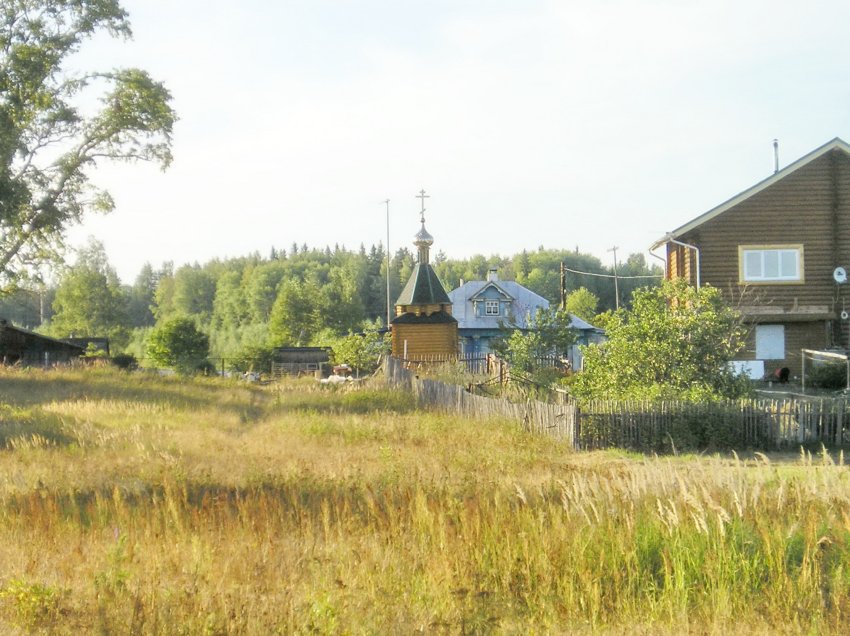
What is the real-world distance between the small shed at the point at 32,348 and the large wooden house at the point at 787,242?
35.7 m

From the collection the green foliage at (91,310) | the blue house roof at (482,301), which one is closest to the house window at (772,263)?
the blue house roof at (482,301)

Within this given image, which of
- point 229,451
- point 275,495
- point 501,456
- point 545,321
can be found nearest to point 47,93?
point 545,321

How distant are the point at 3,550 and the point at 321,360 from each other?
172ft

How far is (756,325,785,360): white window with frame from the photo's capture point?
2983 cm

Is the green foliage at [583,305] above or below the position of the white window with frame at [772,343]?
above

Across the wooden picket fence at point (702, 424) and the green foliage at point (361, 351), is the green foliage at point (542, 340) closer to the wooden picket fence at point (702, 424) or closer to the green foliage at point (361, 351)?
the wooden picket fence at point (702, 424)

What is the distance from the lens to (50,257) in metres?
34.7

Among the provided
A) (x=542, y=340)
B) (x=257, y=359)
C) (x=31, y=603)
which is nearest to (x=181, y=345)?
(x=257, y=359)

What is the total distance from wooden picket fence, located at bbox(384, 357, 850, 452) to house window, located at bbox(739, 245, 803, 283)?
13.0 m

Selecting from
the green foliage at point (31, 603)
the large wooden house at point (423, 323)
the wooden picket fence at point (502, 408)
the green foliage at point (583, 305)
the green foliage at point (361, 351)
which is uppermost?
the green foliage at point (583, 305)

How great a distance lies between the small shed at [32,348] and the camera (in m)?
50.0

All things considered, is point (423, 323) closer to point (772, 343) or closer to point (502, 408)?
point (772, 343)

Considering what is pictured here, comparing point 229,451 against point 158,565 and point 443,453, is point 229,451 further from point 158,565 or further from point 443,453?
point 158,565

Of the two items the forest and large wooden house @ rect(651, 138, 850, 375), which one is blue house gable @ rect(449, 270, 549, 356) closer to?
the forest
